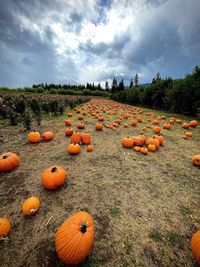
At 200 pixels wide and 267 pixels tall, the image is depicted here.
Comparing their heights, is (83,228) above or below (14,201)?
above

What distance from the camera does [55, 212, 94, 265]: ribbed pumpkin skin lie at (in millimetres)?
1857

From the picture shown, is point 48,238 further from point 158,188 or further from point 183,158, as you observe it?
point 183,158

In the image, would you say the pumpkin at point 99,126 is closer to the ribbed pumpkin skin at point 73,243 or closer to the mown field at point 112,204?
the mown field at point 112,204

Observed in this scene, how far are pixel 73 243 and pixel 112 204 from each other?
1.11 metres

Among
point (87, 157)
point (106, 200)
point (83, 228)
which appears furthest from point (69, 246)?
point (87, 157)

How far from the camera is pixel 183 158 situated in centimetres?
489

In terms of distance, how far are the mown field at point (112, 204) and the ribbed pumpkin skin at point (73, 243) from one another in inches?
7.3

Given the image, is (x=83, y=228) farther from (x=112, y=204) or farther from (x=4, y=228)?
(x=4, y=228)

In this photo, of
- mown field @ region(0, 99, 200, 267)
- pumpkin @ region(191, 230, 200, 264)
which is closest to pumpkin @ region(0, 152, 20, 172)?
mown field @ region(0, 99, 200, 267)

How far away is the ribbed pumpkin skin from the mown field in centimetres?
18

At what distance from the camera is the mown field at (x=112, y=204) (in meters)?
2.04

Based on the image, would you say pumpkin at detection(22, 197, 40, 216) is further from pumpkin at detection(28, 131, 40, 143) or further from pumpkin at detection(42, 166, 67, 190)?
pumpkin at detection(28, 131, 40, 143)

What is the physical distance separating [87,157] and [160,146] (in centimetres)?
309

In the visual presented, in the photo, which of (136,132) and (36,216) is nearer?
(36,216)
